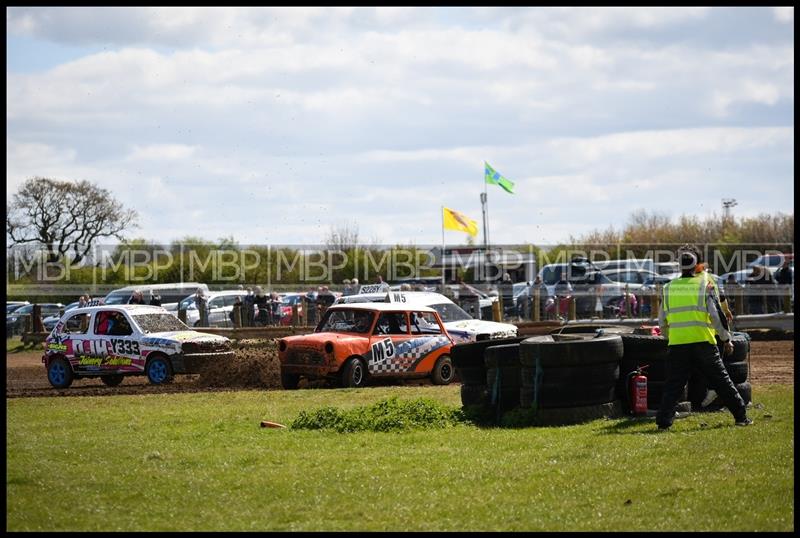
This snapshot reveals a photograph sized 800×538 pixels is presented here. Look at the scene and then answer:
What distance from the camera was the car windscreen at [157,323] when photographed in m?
20.9

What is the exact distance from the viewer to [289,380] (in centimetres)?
1870

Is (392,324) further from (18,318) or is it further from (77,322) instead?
(18,318)

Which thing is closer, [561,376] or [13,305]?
[561,376]

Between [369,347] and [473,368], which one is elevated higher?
[473,368]

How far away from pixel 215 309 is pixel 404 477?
30.1 meters

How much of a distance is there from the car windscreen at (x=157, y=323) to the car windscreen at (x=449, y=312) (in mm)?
5284

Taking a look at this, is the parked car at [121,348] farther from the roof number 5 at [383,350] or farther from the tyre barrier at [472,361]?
the tyre barrier at [472,361]

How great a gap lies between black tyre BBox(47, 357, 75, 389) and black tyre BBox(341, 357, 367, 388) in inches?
232

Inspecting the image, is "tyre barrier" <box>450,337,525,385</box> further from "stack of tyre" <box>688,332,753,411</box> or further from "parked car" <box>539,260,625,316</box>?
"parked car" <box>539,260,625,316</box>

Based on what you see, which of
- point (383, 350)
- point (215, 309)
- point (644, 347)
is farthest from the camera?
point (215, 309)

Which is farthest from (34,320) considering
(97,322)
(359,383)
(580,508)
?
(580,508)

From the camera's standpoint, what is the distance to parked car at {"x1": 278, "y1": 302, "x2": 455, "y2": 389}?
18406 mm

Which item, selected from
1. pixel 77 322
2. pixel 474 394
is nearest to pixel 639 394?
pixel 474 394

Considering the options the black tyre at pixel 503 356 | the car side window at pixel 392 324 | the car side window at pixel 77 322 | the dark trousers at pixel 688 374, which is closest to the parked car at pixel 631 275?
the car side window at pixel 392 324
